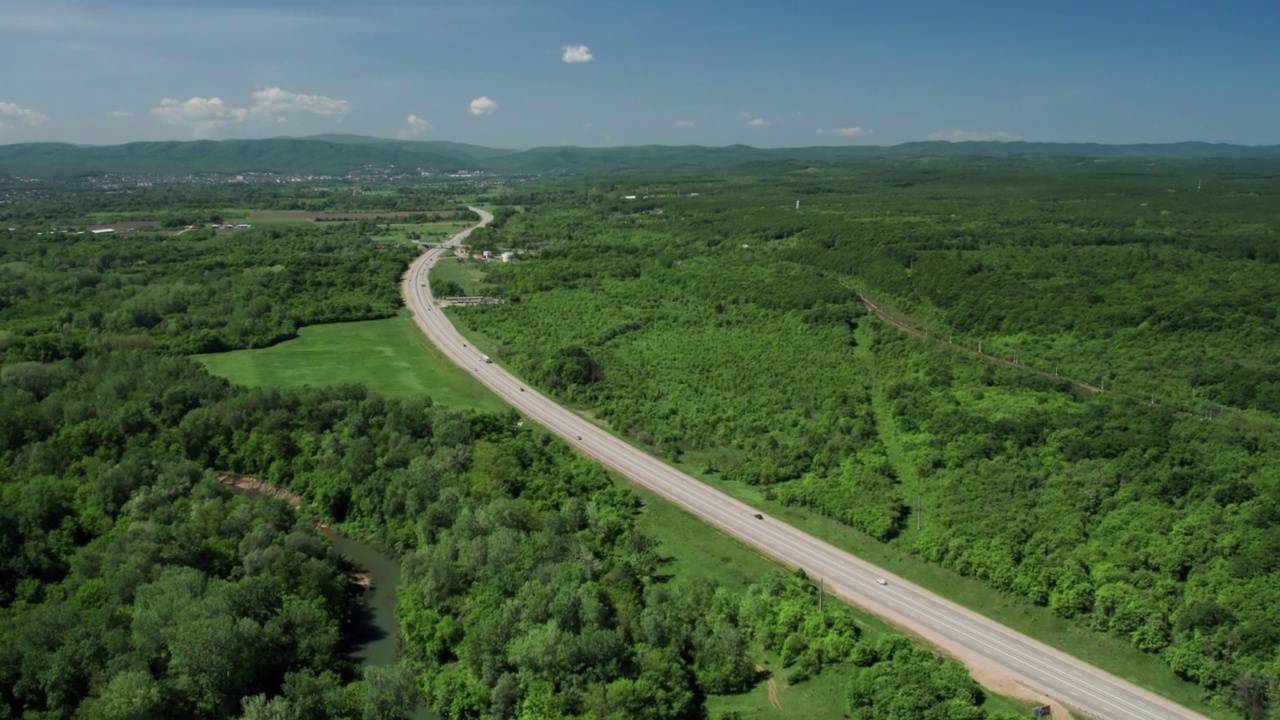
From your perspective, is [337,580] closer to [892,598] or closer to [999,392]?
[892,598]

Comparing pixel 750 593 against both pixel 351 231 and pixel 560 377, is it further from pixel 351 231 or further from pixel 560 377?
pixel 351 231

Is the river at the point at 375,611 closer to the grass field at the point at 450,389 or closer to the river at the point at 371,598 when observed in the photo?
the river at the point at 371,598

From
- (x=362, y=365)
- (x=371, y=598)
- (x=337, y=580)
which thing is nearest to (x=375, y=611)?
(x=371, y=598)

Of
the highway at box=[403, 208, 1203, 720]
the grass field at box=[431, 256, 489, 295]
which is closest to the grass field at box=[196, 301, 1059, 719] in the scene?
the highway at box=[403, 208, 1203, 720]

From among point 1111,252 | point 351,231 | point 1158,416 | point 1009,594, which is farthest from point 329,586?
point 351,231

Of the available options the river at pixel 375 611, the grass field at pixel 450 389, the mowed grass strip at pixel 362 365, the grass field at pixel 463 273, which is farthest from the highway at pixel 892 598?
the grass field at pixel 463 273
